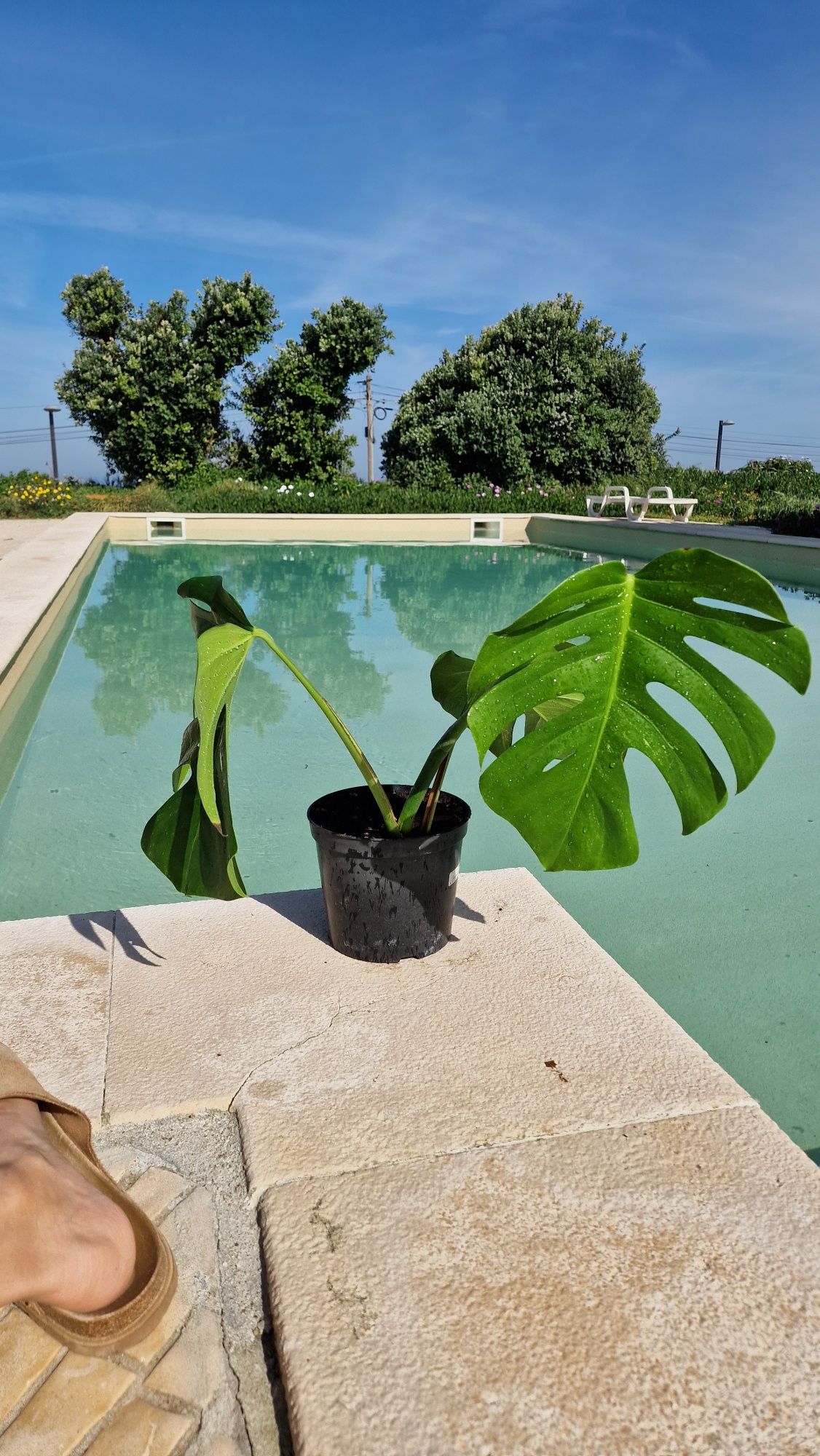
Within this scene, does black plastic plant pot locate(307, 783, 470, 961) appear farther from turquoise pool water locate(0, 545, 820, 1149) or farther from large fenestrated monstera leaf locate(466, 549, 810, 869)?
turquoise pool water locate(0, 545, 820, 1149)

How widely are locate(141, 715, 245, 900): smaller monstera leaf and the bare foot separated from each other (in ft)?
1.92

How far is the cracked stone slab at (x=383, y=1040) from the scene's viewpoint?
1.23 m

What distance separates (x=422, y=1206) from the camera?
108 cm

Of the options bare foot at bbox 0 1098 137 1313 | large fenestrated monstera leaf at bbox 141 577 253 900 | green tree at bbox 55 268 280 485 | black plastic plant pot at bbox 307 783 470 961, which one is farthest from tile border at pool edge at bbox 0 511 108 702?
green tree at bbox 55 268 280 485

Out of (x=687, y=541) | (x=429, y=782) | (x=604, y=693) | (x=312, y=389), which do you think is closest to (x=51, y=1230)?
(x=604, y=693)

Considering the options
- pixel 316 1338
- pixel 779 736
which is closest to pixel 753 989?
pixel 316 1338

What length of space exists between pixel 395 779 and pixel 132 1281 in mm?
2443

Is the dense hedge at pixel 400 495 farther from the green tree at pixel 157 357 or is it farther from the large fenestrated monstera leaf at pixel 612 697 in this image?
the large fenestrated monstera leaf at pixel 612 697

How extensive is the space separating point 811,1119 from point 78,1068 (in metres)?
1.27

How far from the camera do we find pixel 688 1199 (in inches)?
43.2

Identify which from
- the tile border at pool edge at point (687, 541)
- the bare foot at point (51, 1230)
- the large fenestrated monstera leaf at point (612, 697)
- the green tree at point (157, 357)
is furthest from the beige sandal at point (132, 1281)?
the green tree at point (157, 357)

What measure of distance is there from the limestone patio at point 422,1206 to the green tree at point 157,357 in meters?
17.7

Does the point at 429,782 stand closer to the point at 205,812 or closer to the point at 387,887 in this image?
the point at 387,887

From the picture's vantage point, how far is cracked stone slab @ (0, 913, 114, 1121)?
51.8 inches
